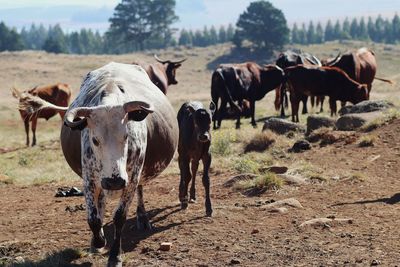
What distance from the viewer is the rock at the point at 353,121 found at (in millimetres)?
16688

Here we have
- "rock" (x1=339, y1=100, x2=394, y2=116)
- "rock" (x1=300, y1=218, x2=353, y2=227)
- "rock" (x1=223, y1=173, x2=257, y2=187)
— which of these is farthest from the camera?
"rock" (x1=339, y1=100, x2=394, y2=116)

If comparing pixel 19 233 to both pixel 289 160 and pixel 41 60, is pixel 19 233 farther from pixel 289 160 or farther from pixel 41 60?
pixel 41 60

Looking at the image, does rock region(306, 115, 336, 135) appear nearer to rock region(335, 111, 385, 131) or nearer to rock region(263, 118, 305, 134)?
rock region(335, 111, 385, 131)

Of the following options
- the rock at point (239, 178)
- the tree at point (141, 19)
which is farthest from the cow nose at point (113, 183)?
the tree at point (141, 19)

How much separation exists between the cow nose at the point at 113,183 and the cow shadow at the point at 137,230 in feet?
6.00

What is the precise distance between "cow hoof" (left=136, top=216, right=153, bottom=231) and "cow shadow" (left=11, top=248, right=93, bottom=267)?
1.42 m

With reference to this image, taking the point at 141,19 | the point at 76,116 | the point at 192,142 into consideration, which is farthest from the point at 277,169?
the point at 141,19

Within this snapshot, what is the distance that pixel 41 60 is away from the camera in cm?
7106

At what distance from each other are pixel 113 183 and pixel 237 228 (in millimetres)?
2924

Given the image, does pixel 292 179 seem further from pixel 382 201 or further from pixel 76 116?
pixel 76 116

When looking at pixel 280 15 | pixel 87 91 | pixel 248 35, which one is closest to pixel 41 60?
pixel 248 35

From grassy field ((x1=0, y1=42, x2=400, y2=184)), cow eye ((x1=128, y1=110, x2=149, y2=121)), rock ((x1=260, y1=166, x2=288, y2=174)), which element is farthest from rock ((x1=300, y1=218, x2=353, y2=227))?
grassy field ((x1=0, y1=42, x2=400, y2=184))

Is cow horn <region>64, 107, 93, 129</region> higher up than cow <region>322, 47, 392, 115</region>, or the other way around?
cow horn <region>64, 107, 93, 129</region>

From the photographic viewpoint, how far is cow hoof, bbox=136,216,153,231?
8914 mm
